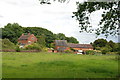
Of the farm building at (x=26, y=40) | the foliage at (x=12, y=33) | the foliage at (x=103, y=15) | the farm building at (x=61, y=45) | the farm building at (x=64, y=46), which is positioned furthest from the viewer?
the farm building at (x=61, y=45)

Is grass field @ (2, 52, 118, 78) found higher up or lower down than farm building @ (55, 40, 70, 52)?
lower down

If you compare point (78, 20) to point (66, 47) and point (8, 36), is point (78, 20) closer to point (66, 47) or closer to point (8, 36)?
point (8, 36)

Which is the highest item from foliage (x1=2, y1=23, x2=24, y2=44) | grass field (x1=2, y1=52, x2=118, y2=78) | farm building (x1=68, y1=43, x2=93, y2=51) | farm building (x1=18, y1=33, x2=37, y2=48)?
foliage (x1=2, y1=23, x2=24, y2=44)

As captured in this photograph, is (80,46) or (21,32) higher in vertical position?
(21,32)

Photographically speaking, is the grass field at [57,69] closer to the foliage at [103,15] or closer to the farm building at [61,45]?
the foliage at [103,15]

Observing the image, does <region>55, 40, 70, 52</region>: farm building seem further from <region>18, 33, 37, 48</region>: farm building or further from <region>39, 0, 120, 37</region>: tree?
<region>39, 0, 120, 37</region>: tree

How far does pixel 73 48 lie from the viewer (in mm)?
71562

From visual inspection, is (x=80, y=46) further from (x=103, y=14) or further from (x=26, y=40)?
(x=103, y=14)

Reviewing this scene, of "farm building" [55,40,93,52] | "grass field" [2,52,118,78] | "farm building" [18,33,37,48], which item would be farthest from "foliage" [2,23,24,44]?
"grass field" [2,52,118,78]

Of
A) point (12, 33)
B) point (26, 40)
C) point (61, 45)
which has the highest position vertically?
point (12, 33)

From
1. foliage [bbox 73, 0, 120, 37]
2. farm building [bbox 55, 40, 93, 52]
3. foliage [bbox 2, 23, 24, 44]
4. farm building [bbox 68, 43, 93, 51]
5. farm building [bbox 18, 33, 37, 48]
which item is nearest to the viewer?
foliage [bbox 73, 0, 120, 37]

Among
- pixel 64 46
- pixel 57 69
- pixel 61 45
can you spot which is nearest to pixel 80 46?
pixel 64 46

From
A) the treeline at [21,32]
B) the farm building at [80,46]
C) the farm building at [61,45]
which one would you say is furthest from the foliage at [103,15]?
the farm building at [80,46]

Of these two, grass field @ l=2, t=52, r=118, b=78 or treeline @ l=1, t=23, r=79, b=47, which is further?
treeline @ l=1, t=23, r=79, b=47
